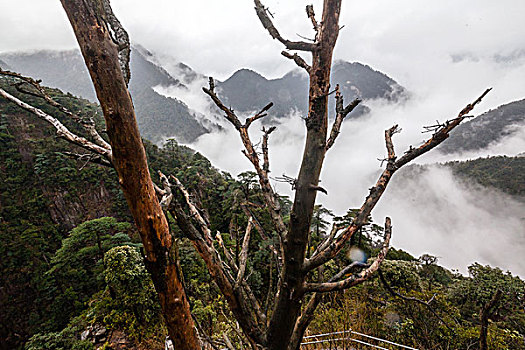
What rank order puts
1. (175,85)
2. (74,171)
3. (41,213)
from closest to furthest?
(41,213) < (74,171) < (175,85)

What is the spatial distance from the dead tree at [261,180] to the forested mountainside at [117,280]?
0.26 m

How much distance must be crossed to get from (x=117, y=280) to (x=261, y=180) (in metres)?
6.68

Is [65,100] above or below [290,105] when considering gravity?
below

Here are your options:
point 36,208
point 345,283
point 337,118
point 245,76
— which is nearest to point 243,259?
point 345,283

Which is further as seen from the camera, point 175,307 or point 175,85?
point 175,85

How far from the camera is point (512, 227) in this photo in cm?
7738

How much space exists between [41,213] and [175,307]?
62.1 ft

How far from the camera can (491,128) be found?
305ft

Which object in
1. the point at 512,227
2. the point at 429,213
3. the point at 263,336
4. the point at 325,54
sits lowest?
the point at 263,336

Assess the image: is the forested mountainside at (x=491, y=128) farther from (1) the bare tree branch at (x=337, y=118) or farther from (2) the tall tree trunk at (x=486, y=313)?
(1) the bare tree branch at (x=337, y=118)

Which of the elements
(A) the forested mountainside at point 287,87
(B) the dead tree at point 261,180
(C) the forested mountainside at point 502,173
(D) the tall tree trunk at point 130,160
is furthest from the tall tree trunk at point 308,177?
(A) the forested mountainside at point 287,87

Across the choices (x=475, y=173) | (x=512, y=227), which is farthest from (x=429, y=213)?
(x=475, y=173)

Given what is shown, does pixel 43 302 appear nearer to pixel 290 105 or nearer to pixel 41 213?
pixel 41 213

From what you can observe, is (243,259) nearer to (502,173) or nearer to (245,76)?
(502,173)
